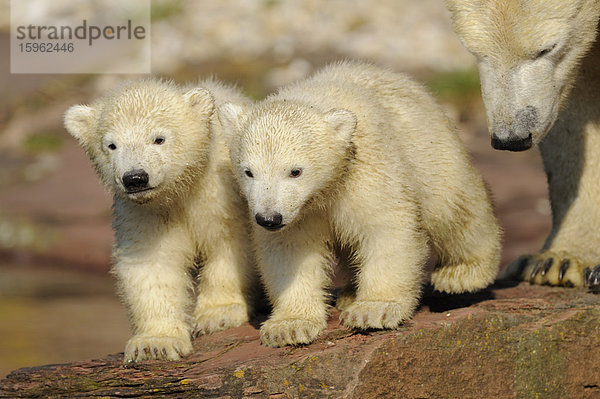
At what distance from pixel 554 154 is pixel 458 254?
4.62 ft

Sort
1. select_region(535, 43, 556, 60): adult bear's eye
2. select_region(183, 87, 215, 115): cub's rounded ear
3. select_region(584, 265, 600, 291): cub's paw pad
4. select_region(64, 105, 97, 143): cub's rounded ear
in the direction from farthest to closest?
select_region(584, 265, 600, 291): cub's paw pad < select_region(64, 105, 97, 143): cub's rounded ear < select_region(183, 87, 215, 115): cub's rounded ear < select_region(535, 43, 556, 60): adult bear's eye

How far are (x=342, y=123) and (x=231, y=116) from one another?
23.6 inches

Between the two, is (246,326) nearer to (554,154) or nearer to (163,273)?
(163,273)

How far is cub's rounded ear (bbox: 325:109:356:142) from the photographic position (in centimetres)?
471

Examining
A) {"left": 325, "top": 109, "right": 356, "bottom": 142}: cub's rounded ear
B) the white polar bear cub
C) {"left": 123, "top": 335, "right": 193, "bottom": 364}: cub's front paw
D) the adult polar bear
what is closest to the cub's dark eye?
the adult polar bear

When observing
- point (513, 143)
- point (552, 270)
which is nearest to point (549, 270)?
point (552, 270)

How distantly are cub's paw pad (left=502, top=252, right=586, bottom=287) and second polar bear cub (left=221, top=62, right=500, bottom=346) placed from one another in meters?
1.04

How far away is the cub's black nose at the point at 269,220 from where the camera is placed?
14.4 feet

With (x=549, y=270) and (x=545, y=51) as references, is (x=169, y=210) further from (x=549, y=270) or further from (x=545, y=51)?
(x=549, y=270)

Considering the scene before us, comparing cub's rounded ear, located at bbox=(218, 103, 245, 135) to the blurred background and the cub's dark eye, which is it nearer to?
the cub's dark eye

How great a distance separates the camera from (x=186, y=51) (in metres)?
15.6

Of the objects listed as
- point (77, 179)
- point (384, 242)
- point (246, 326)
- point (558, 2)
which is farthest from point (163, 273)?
point (77, 179)

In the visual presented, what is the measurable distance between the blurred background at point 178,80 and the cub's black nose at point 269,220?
241 cm

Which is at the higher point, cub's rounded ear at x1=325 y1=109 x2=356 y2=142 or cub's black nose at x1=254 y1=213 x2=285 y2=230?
cub's rounded ear at x1=325 y1=109 x2=356 y2=142
